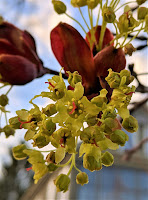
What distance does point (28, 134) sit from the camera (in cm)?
34

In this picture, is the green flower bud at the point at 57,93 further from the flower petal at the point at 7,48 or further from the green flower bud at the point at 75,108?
the flower petal at the point at 7,48

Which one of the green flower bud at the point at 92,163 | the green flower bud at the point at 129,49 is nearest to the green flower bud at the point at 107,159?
the green flower bud at the point at 92,163

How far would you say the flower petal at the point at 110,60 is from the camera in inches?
14.4

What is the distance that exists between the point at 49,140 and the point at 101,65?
122 millimetres

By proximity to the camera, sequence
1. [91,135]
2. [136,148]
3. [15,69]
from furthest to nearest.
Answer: [136,148], [15,69], [91,135]

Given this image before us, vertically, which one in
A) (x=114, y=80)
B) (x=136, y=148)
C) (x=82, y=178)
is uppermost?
(x=114, y=80)

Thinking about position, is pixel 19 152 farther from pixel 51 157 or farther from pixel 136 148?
A: pixel 136 148

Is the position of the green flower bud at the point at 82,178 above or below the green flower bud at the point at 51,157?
below

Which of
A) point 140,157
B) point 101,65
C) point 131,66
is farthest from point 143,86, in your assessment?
point 140,157

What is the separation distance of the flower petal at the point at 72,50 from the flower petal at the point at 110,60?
0.01m

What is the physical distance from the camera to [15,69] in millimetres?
399

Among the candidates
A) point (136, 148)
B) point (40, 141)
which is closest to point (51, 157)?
point (40, 141)

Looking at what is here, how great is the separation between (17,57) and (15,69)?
0.06 ft

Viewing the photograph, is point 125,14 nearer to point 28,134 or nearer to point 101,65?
point 101,65
